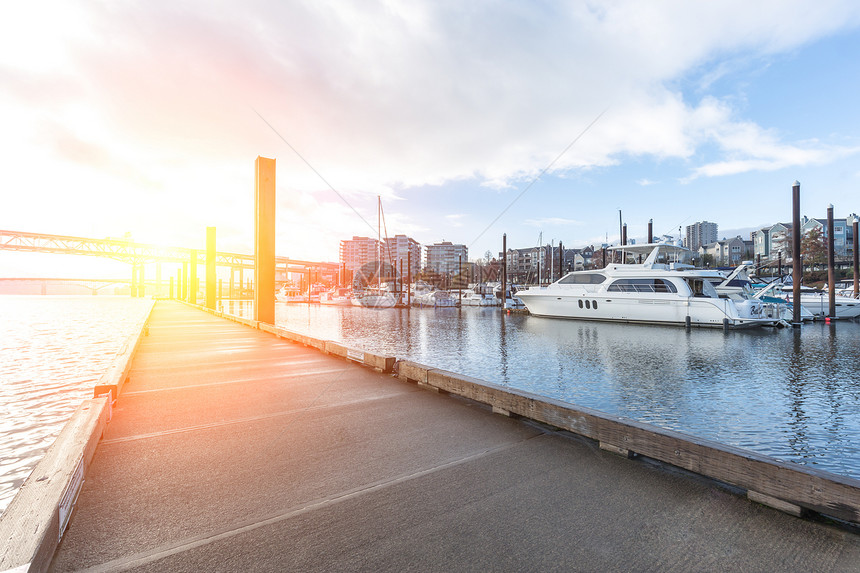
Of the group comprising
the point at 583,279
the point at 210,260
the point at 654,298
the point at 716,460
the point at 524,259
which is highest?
the point at 524,259

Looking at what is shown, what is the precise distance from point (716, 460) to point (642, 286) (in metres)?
26.0

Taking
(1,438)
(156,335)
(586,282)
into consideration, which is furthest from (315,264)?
(1,438)

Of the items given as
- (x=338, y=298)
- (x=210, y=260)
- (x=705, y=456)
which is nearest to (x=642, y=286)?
(x=705, y=456)

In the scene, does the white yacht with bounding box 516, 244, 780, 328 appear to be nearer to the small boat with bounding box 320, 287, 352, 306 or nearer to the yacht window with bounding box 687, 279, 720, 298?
the yacht window with bounding box 687, 279, 720, 298

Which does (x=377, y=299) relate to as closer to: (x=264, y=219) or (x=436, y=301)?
(x=436, y=301)

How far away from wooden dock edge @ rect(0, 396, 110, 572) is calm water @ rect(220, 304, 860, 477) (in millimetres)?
7444

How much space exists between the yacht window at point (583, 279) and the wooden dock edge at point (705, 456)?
2594cm

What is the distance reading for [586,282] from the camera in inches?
1163

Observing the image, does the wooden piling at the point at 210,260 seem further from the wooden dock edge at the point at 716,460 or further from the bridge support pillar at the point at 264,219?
the wooden dock edge at the point at 716,460

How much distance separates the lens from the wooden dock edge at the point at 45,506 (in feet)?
6.71

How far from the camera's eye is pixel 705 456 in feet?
10.2

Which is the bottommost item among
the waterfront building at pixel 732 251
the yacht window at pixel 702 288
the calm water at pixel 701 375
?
the calm water at pixel 701 375

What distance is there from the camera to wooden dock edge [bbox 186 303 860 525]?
8.34ft

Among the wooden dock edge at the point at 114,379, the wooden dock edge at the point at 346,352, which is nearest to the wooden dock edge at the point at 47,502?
the wooden dock edge at the point at 114,379
